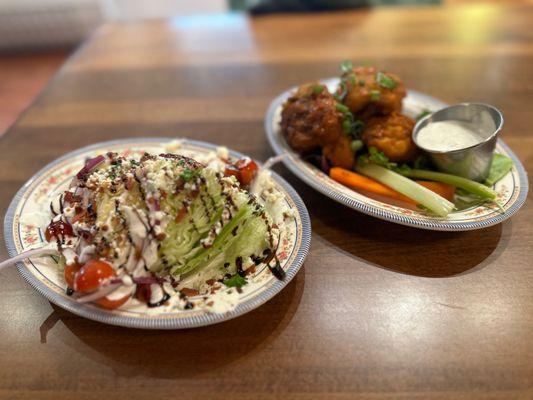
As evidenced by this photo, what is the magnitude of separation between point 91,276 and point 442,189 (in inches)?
56.6

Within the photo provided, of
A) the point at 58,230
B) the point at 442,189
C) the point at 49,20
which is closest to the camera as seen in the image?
the point at 58,230

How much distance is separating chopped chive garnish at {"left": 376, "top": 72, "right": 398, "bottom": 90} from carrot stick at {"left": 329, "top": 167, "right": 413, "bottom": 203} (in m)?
0.45

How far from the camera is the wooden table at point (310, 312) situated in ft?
4.28

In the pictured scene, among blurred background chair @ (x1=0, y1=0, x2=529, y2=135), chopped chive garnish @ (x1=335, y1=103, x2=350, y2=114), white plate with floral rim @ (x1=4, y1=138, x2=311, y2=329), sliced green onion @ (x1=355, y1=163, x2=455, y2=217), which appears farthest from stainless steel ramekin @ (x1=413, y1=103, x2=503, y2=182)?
blurred background chair @ (x1=0, y1=0, x2=529, y2=135)

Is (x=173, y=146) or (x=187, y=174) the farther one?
(x=173, y=146)

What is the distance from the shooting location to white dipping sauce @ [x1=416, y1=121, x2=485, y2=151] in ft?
6.56

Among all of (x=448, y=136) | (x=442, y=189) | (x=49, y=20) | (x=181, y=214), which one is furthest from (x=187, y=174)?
(x=49, y=20)

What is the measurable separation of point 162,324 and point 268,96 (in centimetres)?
183

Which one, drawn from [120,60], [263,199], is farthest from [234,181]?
[120,60]

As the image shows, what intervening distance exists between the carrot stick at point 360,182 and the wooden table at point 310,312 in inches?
4.9

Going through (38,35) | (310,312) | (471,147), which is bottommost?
(38,35)

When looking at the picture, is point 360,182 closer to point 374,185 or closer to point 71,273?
point 374,185

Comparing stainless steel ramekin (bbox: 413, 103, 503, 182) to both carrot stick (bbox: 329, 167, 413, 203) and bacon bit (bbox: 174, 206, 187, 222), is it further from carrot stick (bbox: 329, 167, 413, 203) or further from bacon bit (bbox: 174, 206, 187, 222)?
bacon bit (bbox: 174, 206, 187, 222)

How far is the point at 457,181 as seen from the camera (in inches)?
75.5
